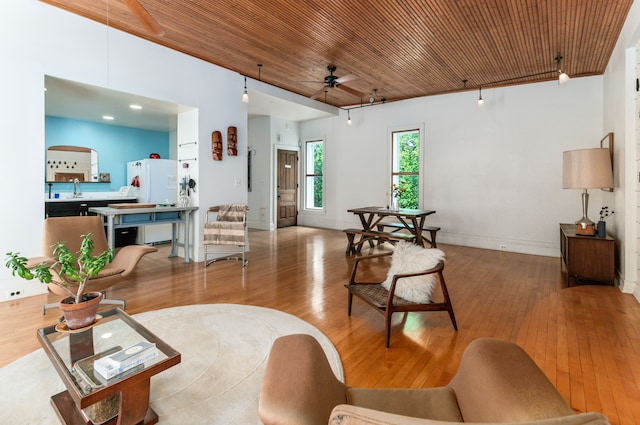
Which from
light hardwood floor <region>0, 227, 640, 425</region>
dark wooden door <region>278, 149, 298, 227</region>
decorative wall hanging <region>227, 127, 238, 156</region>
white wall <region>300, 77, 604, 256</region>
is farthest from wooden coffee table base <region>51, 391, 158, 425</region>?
dark wooden door <region>278, 149, 298, 227</region>

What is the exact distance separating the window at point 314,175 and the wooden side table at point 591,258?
5.88m

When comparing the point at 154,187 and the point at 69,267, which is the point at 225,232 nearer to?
the point at 154,187

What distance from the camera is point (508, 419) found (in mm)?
858

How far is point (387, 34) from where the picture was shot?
13.6 ft

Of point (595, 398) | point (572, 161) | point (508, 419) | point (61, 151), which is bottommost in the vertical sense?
point (595, 398)

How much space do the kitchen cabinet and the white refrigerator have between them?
0.57ft

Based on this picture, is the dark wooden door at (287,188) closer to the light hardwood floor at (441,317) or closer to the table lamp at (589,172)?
the light hardwood floor at (441,317)

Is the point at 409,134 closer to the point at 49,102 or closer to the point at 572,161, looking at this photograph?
the point at 572,161

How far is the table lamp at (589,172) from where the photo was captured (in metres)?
3.95

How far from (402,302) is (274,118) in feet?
22.3

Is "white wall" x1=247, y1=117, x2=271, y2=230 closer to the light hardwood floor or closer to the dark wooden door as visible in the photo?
the dark wooden door

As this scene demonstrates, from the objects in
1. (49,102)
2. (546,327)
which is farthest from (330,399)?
(49,102)

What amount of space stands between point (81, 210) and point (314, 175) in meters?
5.37

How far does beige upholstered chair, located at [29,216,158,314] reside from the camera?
2.99m
